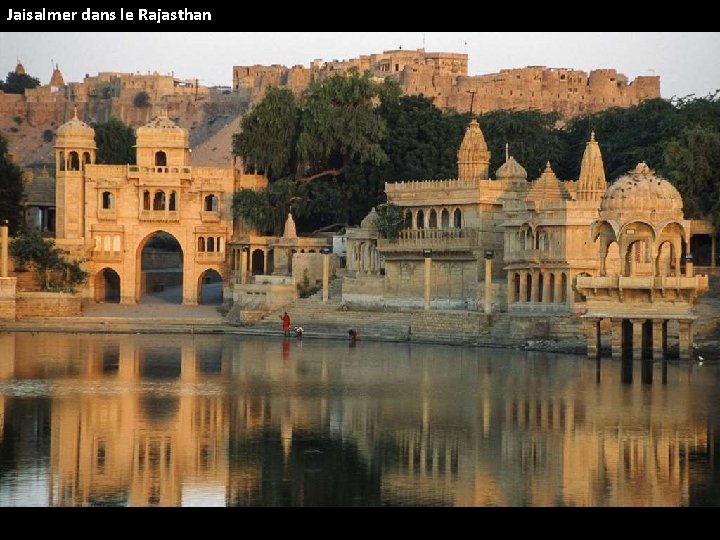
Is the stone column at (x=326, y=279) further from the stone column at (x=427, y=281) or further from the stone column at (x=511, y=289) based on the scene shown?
the stone column at (x=511, y=289)

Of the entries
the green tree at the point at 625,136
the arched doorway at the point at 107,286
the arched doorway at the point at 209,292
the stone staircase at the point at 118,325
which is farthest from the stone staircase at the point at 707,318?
the arched doorway at the point at 107,286

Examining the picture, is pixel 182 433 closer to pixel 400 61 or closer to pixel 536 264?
pixel 536 264

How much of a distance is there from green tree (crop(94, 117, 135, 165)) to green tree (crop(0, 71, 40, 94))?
59.2 meters

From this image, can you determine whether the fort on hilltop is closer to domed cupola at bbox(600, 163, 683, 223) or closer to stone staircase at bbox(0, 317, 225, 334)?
stone staircase at bbox(0, 317, 225, 334)

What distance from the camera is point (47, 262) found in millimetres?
71750

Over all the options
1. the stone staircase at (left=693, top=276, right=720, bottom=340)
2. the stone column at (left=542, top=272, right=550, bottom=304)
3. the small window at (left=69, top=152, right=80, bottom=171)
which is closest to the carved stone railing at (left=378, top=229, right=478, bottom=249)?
the stone column at (left=542, top=272, right=550, bottom=304)

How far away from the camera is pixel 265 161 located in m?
79.1

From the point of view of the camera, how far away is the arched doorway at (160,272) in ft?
257

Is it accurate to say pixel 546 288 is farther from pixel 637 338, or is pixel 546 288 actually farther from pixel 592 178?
pixel 637 338

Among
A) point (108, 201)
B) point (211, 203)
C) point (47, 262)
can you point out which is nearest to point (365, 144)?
point (211, 203)

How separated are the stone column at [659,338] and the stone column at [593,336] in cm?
159
